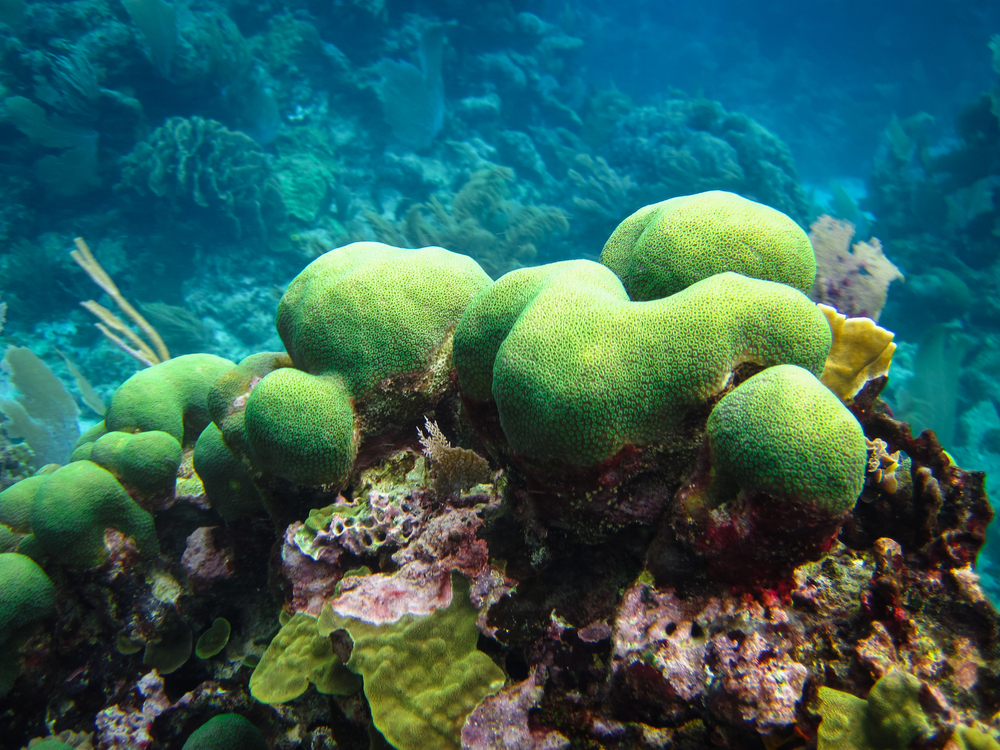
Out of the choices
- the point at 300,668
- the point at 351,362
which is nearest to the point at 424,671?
the point at 300,668

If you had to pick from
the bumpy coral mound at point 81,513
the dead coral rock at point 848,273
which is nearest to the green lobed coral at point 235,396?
the bumpy coral mound at point 81,513

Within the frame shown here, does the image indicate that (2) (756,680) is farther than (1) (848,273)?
No

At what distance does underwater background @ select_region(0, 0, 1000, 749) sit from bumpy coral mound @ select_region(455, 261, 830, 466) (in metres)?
2.99

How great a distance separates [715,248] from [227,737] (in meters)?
3.05

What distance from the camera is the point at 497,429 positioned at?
6.00ft

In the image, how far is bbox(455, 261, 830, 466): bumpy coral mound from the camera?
1366 mm

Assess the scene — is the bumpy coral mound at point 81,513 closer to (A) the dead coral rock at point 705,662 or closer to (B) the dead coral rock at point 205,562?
(B) the dead coral rock at point 205,562

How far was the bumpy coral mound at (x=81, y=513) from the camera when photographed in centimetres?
244

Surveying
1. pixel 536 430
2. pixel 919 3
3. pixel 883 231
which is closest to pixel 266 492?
pixel 536 430

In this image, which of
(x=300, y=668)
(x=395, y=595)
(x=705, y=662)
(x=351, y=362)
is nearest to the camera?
(x=705, y=662)

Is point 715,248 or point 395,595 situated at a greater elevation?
point 715,248

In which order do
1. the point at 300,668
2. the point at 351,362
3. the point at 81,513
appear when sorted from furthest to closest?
the point at 81,513 → the point at 351,362 → the point at 300,668

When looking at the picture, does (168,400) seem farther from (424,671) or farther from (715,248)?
(715,248)

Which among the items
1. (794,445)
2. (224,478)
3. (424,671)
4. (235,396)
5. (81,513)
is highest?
(794,445)
